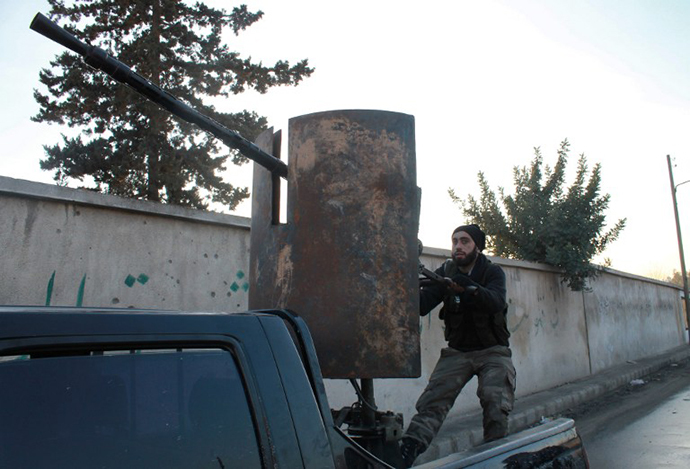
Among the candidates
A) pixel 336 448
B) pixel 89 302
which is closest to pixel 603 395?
pixel 89 302

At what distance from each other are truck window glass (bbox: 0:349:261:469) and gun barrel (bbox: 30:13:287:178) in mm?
1571

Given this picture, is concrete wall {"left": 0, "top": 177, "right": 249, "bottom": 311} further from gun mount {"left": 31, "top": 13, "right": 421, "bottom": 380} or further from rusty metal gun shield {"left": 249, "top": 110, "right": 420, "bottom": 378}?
rusty metal gun shield {"left": 249, "top": 110, "right": 420, "bottom": 378}

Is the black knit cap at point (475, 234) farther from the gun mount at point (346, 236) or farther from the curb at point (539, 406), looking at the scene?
the curb at point (539, 406)

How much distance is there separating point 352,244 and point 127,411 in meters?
1.45

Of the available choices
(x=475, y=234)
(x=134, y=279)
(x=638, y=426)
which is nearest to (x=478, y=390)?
(x=475, y=234)

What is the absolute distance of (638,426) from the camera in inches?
261

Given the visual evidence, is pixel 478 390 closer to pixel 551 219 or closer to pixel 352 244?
pixel 352 244

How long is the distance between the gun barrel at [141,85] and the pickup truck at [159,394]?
1.38m

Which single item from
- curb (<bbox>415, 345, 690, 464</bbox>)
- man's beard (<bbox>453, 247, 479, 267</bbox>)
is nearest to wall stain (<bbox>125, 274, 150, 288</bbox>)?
man's beard (<bbox>453, 247, 479, 267</bbox>)

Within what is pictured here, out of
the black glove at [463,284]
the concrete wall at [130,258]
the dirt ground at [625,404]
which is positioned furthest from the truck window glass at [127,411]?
the dirt ground at [625,404]

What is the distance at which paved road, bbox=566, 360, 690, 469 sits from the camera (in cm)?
502

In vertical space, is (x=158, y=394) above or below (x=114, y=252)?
below

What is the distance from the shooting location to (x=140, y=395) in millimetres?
1165

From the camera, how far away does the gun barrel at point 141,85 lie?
7.25 ft
